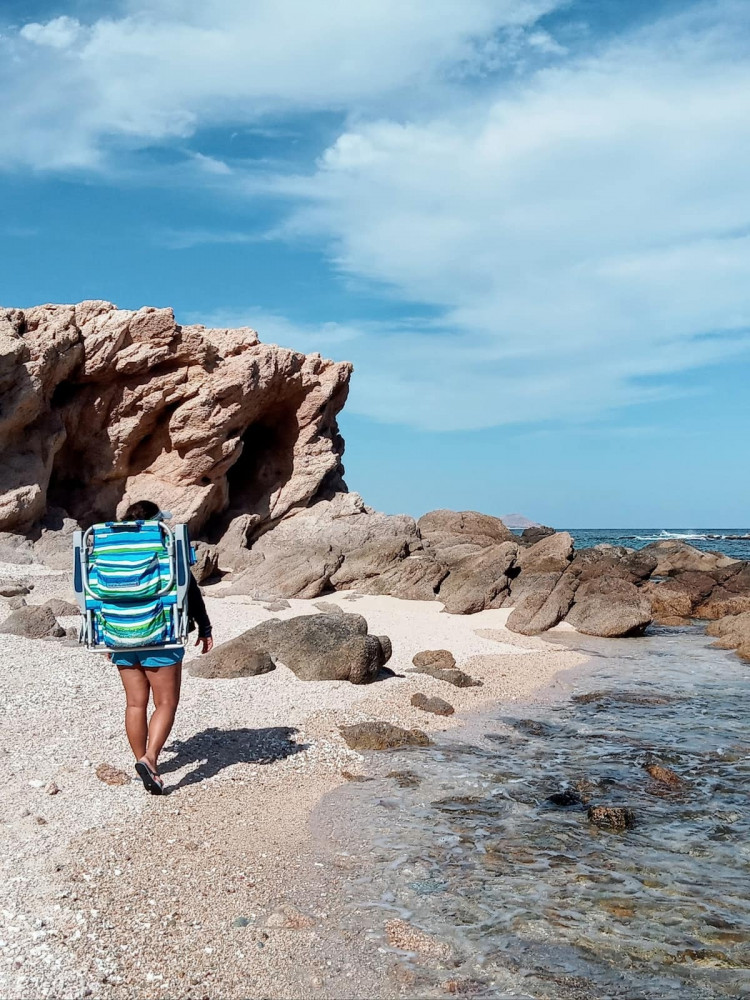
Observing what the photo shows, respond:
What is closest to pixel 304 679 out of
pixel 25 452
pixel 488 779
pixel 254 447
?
pixel 488 779

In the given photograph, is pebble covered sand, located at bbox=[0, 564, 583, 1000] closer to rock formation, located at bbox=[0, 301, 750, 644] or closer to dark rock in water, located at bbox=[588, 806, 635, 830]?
dark rock in water, located at bbox=[588, 806, 635, 830]

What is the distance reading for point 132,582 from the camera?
660 cm

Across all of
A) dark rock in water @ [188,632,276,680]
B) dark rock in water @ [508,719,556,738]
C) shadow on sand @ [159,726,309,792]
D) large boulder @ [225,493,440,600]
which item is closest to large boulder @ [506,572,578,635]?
large boulder @ [225,493,440,600]

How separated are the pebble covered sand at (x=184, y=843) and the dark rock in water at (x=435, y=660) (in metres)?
2.22

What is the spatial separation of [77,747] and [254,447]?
26.3m

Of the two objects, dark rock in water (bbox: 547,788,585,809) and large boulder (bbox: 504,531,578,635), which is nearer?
dark rock in water (bbox: 547,788,585,809)

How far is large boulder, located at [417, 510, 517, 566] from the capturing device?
1245 inches

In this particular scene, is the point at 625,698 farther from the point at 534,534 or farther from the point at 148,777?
the point at 534,534

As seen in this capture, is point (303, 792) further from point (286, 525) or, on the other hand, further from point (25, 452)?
point (286, 525)

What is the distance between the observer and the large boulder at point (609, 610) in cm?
2095

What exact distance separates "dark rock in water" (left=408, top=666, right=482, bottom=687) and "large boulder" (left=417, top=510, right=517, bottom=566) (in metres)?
15.8

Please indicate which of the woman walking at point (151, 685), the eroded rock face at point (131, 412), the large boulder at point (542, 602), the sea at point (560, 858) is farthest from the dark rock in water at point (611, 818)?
the eroded rock face at point (131, 412)

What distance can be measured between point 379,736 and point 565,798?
2.51m

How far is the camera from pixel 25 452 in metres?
25.8
